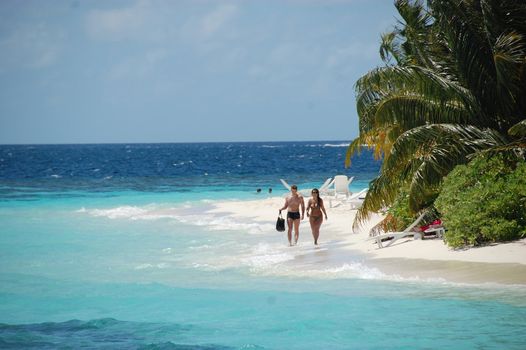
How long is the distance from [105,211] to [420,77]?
18790 mm

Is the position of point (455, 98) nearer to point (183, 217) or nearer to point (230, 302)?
point (230, 302)

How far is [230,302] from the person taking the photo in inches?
468

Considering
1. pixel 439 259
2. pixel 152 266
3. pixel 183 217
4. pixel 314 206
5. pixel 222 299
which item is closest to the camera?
pixel 222 299

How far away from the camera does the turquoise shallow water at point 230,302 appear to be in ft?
31.8

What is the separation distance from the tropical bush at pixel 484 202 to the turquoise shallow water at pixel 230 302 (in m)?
1.99

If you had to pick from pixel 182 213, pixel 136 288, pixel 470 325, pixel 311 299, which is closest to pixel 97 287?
pixel 136 288

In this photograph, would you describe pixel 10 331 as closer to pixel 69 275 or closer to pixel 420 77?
pixel 69 275

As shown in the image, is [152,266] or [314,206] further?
[314,206]

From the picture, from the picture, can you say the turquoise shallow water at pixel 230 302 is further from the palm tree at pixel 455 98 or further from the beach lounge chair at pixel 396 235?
the palm tree at pixel 455 98

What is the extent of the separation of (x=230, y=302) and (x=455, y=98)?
6.36m

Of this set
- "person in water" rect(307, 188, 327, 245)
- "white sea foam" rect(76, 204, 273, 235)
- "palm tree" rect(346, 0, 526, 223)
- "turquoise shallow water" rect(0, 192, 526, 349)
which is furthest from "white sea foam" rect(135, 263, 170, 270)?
"white sea foam" rect(76, 204, 273, 235)

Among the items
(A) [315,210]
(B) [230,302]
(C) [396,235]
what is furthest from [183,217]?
(B) [230,302]

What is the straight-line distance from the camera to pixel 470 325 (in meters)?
9.76

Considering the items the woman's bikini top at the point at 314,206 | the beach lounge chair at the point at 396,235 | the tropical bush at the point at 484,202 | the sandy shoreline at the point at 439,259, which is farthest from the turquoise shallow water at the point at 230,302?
the tropical bush at the point at 484,202
